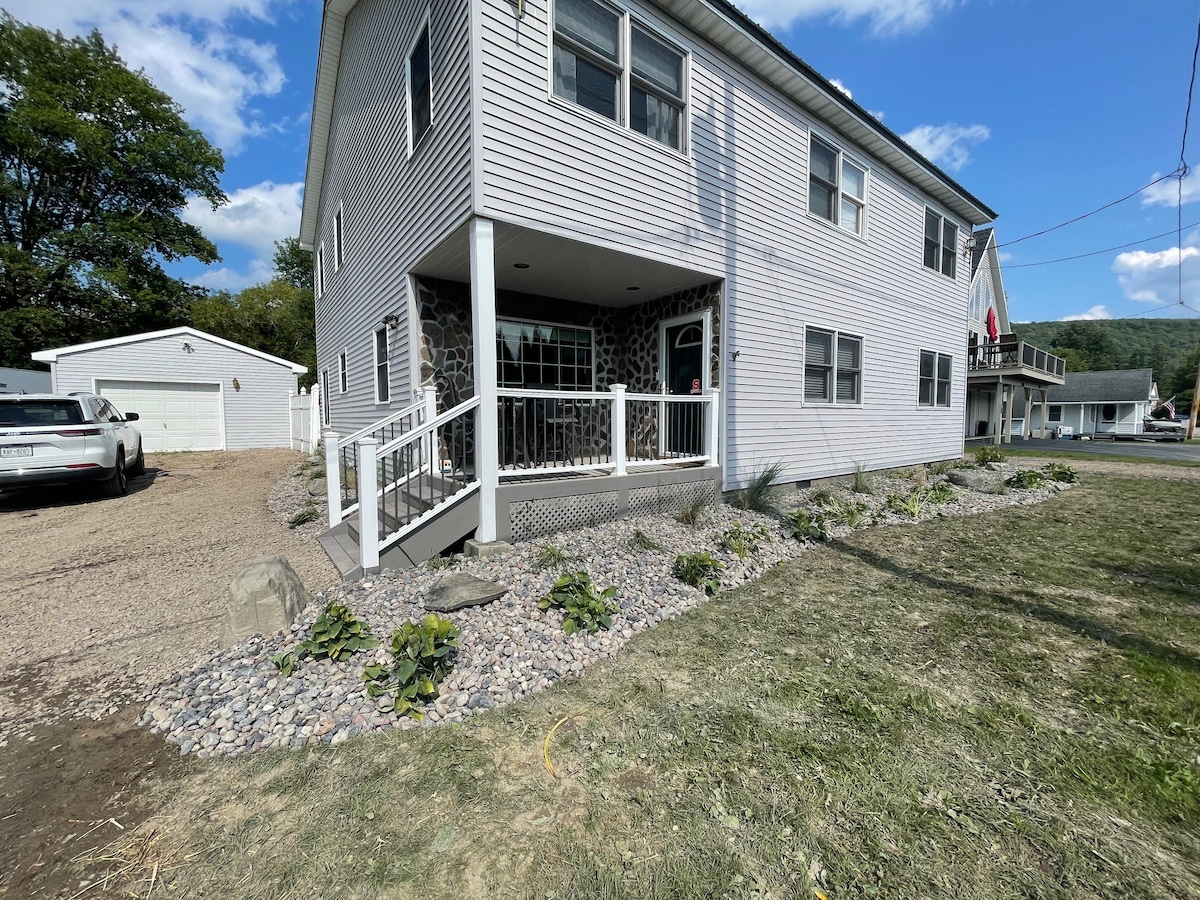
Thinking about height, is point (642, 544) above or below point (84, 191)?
below

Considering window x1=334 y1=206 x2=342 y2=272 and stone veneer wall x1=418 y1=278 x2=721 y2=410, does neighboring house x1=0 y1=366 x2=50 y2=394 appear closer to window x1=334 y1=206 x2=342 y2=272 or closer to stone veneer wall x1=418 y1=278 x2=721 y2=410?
window x1=334 y1=206 x2=342 y2=272

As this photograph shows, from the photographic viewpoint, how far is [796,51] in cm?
696

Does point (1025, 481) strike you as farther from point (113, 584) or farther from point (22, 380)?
point (22, 380)

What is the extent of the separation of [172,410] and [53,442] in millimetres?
9763

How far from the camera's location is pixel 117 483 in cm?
820

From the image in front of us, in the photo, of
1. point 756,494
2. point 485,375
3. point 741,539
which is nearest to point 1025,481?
point 756,494

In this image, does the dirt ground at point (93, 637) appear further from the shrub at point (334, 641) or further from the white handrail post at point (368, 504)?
the shrub at point (334, 641)

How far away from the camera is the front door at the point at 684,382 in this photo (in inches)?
276

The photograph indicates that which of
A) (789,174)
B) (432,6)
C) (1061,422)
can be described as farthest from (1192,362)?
(432,6)

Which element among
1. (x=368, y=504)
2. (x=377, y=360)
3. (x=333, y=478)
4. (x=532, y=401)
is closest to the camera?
(x=368, y=504)

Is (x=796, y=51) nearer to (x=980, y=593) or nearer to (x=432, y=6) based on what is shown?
(x=432, y=6)

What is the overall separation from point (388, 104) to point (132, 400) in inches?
539

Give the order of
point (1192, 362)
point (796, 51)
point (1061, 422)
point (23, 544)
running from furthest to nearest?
point (1192, 362)
point (1061, 422)
point (796, 51)
point (23, 544)

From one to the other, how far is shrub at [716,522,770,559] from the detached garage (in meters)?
16.6
